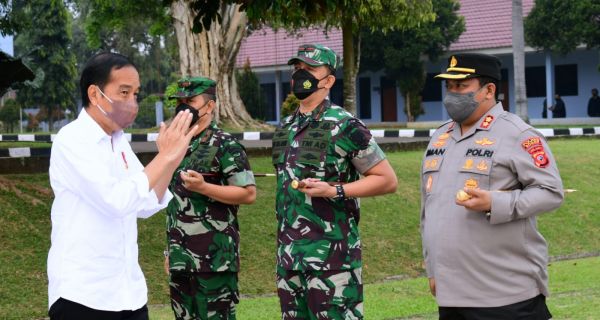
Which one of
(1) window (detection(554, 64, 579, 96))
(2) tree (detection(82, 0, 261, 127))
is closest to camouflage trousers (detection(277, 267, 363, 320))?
(2) tree (detection(82, 0, 261, 127))

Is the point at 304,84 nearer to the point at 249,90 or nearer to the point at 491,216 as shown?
the point at 491,216

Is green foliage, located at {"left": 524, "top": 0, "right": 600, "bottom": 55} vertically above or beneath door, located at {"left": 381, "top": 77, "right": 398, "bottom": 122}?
above

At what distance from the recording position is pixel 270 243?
42.5 feet

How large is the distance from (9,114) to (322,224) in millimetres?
52107

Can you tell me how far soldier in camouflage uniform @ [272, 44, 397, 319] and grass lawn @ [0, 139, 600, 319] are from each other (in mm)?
3617

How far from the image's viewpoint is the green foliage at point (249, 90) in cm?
4375

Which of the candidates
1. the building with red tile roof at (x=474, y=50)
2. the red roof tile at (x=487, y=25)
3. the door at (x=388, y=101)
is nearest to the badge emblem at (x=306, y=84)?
the building with red tile roof at (x=474, y=50)

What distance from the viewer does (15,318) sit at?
988cm

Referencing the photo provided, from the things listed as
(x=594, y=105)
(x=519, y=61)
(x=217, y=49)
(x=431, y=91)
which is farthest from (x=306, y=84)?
(x=431, y=91)

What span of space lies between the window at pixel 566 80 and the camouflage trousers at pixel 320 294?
122 feet

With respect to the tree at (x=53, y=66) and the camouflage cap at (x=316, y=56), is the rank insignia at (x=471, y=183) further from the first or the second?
the tree at (x=53, y=66)

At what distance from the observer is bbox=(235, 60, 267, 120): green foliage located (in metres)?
43.8

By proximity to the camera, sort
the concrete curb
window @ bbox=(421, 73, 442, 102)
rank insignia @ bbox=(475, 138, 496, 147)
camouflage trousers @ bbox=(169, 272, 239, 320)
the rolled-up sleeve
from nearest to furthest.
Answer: the rolled-up sleeve → rank insignia @ bbox=(475, 138, 496, 147) → camouflage trousers @ bbox=(169, 272, 239, 320) → the concrete curb → window @ bbox=(421, 73, 442, 102)

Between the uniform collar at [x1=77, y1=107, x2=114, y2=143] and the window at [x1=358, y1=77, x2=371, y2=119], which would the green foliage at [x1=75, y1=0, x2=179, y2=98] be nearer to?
the window at [x1=358, y1=77, x2=371, y2=119]
